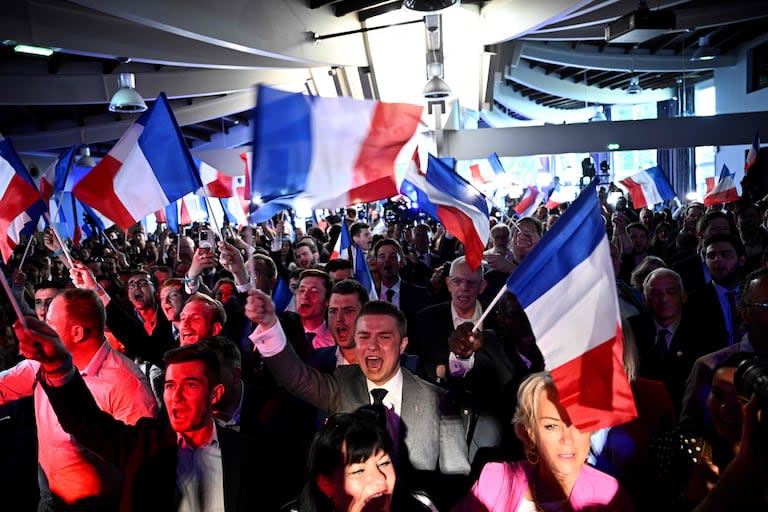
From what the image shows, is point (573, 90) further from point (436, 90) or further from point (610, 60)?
point (436, 90)

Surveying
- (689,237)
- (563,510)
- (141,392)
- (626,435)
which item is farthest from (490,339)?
(689,237)

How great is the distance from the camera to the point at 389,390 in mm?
3695

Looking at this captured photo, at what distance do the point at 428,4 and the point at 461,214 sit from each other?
11.7 feet

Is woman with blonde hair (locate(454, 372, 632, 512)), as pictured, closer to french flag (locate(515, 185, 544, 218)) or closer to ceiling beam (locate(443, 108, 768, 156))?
french flag (locate(515, 185, 544, 218))

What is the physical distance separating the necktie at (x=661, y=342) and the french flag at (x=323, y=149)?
2.32 meters

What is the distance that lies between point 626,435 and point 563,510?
26.7 inches

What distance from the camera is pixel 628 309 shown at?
511cm

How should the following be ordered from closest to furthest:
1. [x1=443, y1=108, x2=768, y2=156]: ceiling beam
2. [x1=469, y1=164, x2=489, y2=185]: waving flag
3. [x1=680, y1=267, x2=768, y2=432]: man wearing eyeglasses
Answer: [x1=680, y1=267, x2=768, y2=432]: man wearing eyeglasses < [x1=469, y1=164, x2=489, y2=185]: waving flag < [x1=443, y1=108, x2=768, y2=156]: ceiling beam

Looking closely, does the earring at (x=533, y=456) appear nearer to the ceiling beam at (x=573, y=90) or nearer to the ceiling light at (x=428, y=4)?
the ceiling light at (x=428, y=4)

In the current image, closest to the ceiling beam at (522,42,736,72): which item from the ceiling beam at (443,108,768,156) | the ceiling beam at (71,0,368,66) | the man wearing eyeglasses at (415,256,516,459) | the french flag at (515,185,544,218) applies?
the ceiling beam at (443,108,768,156)

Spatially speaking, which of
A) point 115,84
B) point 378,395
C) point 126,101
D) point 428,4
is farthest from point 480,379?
point 115,84

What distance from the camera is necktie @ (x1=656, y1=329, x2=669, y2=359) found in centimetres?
505

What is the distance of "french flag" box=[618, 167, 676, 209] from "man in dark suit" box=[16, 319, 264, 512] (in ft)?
43.9

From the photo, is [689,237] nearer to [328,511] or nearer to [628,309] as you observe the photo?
[628,309]
